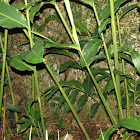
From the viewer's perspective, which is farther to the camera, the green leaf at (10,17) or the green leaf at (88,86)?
the green leaf at (88,86)

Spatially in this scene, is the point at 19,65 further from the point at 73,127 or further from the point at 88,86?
the point at 73,127

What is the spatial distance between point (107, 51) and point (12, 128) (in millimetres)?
1556

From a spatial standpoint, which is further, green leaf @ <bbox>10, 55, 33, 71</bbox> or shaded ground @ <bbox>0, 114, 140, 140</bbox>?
shaded ground @ <bbox>0, 114, 140, 140</bbox>

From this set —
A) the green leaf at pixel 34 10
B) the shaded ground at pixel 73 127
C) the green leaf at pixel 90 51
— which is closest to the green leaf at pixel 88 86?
the green leaf at pixel 90 51

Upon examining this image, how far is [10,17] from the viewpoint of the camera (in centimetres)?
124

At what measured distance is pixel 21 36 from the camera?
7.72 ft

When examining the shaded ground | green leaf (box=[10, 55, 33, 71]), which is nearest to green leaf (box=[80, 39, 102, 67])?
green leaf (box=[10, 55, 33, 71])

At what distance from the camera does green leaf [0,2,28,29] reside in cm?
122

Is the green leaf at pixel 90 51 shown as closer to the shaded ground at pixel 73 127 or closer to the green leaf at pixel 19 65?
the green leaf at pixel 19 65

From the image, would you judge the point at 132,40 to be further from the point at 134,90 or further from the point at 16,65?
the point at 16,65

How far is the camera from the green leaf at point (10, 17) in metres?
1.22

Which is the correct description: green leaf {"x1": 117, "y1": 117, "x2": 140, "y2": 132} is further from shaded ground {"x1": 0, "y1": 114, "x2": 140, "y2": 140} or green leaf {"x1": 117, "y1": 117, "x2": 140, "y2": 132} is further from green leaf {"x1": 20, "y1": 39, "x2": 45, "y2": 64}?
shaded ground {"x1": 0, "y1": 114, "x2": 140, "y2": 140}

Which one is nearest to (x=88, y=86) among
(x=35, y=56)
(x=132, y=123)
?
(x=132, y=123)

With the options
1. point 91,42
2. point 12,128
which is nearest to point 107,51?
point 91,42
